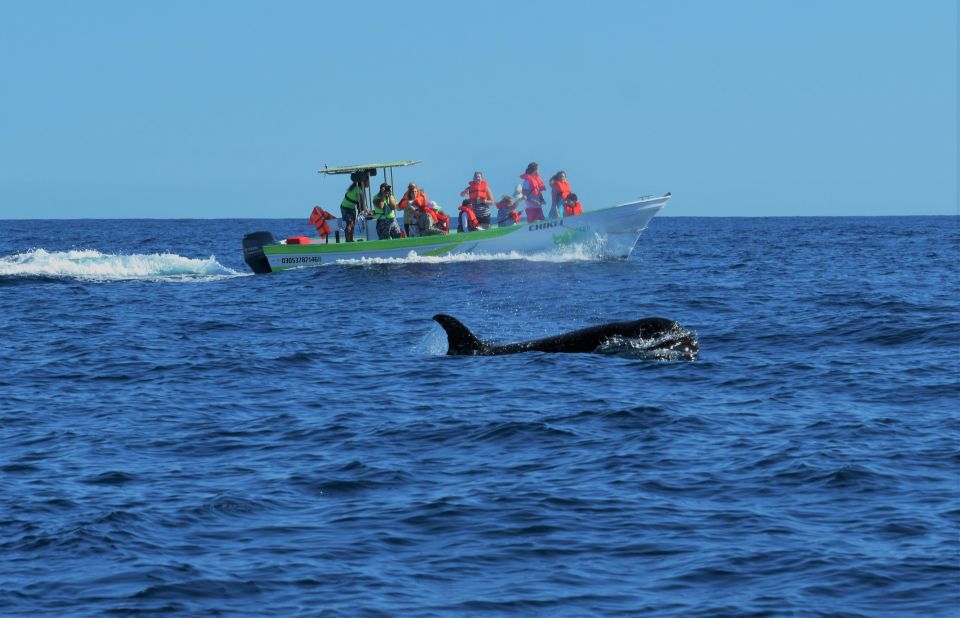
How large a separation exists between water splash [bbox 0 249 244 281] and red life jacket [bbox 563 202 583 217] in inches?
438

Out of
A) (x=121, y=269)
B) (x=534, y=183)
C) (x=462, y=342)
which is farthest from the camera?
(x=121, y=269)

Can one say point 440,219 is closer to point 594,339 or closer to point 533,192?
point 533,192

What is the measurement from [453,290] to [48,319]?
385 inches

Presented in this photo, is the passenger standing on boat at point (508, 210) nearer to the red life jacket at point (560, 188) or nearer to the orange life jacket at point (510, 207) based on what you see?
the orange life jacket at point (510, 207)

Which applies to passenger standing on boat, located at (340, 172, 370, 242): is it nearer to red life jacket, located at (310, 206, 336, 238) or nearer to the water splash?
red life jacket, located at (310, 206, 336, 238)

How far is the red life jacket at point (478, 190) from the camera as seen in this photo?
127 feet

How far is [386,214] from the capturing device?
3894 centimetres

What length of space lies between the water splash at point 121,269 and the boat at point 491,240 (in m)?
2.76

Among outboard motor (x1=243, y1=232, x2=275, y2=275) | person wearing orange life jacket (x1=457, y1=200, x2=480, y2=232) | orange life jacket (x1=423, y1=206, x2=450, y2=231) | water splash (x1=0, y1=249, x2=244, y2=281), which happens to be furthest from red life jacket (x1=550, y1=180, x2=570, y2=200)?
water splash (x1=0, y1=249, x2=244, y2=281)

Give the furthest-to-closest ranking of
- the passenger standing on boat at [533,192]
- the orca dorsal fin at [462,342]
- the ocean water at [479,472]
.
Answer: the passenger standing on boat at [533,192], the orca dorsal fin at [462,342], the ocean water at [479,472]

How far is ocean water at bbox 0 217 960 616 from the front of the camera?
8703 millimetres

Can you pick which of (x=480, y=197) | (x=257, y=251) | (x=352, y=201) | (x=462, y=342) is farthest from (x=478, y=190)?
(x=462, y=342)

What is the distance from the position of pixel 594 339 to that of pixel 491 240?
2037 centimetres

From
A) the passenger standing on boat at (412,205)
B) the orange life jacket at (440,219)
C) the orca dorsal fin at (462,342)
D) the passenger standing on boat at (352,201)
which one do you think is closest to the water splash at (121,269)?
the passenger standing on boat at (352,201)
